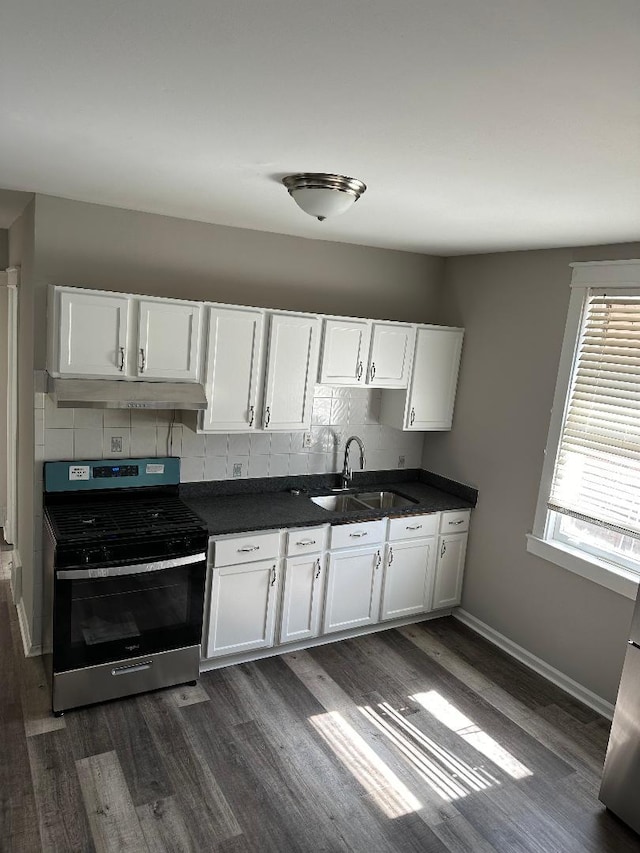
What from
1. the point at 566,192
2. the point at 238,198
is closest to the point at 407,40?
the point at 566,192

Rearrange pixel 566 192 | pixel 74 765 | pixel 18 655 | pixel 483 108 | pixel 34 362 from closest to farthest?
pixel 483 108 < pixel 566 192 < pixel 74 765 < pixel 34 362 < pixel 18 655

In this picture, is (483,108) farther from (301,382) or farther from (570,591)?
(570,591)

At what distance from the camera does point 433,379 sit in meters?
4.33

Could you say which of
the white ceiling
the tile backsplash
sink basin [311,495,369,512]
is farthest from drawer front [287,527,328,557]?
the white ceiling

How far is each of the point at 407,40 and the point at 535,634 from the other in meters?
3.58

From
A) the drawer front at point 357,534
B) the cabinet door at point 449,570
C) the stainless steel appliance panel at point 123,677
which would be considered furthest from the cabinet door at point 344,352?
the stainless steel appliance panel at point 123,677

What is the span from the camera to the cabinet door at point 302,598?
12.1ft

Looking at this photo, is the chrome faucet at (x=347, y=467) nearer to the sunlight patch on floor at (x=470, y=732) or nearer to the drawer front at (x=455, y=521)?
the drawer front at (x=455, y=521)

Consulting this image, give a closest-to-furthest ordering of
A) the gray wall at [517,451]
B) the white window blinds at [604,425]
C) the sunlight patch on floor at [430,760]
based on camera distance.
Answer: the sunlight patch on floor at [430,760], the white window blinds at [604,425], the gray wall at [517,451]

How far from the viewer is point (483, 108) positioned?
1531 millimetres

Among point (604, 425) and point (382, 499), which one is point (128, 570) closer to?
point (382, 499)

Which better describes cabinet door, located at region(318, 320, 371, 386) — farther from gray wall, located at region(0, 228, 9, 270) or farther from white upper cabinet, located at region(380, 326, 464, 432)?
gray wall, located at region(0, 228, 9, 270)

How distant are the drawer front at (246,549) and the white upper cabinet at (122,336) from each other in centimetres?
93

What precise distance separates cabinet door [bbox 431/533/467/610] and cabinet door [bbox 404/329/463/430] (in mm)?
813
